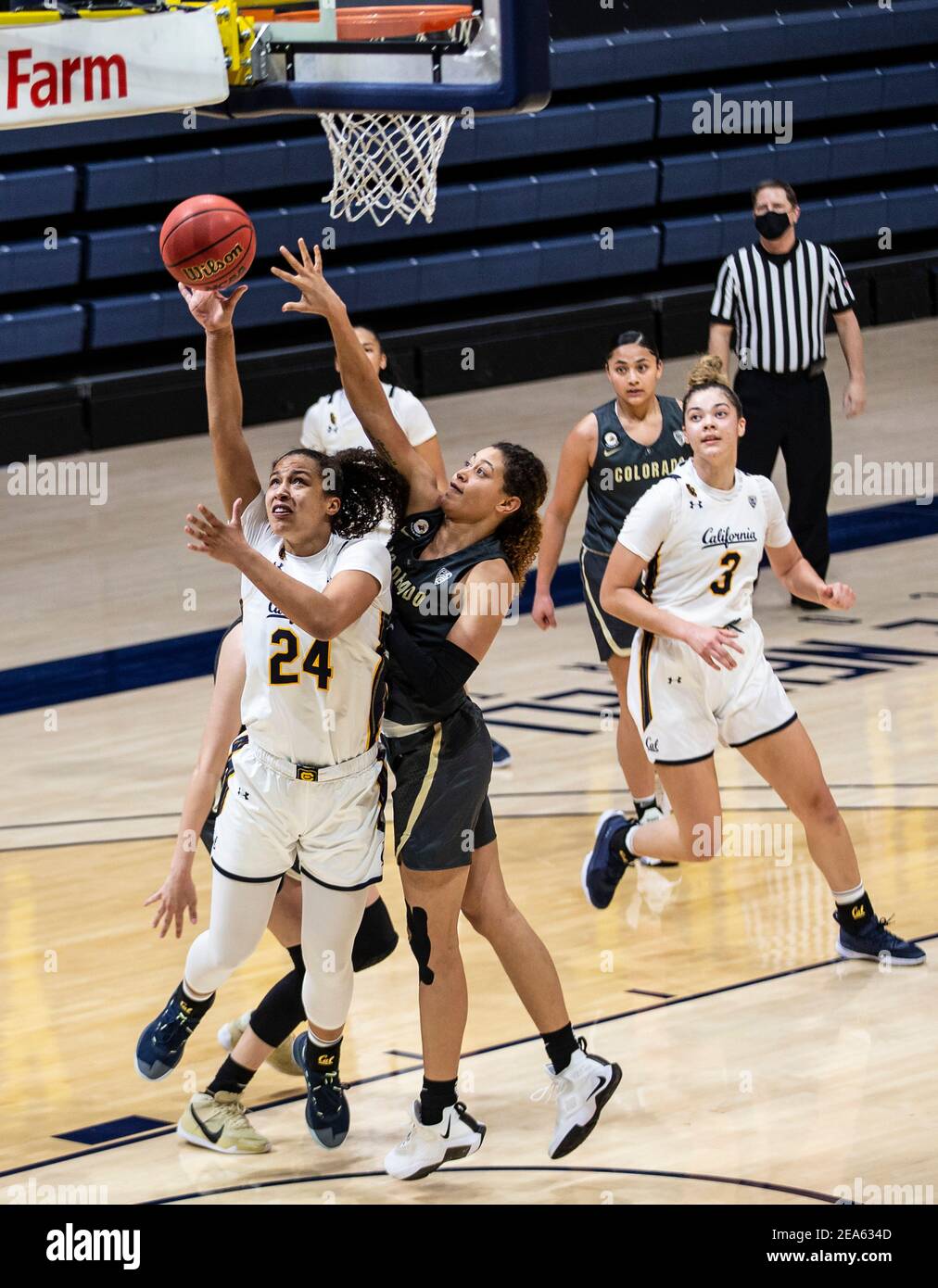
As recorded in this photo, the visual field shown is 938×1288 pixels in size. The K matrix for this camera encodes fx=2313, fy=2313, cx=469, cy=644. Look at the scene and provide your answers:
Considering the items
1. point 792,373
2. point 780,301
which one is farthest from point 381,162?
point 792,373

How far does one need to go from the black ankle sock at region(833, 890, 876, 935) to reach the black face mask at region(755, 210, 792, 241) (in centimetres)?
462

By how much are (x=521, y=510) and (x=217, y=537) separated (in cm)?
88

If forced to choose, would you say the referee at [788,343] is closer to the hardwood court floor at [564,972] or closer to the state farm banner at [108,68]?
the hardwood court floor at [564,972]

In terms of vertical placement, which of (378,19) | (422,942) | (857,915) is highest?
(378,19)

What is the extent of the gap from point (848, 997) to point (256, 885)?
1.80m

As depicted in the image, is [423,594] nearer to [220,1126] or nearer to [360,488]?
[360,488]

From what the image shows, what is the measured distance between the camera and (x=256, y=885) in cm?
489

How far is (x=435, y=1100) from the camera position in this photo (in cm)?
494

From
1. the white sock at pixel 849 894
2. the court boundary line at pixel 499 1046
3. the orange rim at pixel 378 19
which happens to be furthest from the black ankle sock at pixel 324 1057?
the orange rim at pixel 378 19

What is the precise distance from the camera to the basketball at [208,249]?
5199 millimetres

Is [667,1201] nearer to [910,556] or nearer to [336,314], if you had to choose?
[336,314]

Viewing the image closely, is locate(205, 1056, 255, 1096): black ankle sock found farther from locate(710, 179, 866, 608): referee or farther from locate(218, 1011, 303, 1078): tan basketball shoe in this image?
locate(710, 179, 866, 608): referee

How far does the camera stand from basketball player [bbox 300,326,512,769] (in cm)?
728

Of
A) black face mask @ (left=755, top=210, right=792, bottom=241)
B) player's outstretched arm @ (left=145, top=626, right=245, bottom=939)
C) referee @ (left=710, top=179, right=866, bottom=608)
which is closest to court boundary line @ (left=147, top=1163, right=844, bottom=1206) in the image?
player's outstretched arm @ (left=145, top=626, right=245, bottom=939)
